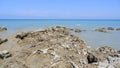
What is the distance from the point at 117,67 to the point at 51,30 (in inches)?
295

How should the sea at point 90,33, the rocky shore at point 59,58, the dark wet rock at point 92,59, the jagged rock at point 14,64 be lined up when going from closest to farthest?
1. the jagged rock at point 14,64
2. the rocky shore at point 59,58
3. the dark wet rock at point 92,59
4. the sea at point 90,33

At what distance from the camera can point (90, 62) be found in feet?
36.7

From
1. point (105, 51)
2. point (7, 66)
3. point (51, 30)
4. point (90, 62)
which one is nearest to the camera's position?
point (7, 66)

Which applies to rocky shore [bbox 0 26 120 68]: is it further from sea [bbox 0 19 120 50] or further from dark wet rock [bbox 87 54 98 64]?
sea [bbox 0 19 120 50]

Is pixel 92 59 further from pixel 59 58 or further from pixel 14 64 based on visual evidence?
pixel 14 64

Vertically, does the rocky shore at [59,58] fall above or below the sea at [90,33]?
above

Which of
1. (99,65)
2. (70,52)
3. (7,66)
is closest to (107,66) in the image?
(99,65)

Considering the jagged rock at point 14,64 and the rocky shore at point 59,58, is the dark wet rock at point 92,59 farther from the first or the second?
the jagged rock at point 14,64

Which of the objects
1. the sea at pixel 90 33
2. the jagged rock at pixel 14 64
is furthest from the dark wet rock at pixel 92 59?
the sea at pixel 90 33

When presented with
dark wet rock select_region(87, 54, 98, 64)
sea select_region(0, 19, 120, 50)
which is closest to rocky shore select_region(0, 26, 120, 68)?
dark wet rock select_region(87, 54, 98, 64)

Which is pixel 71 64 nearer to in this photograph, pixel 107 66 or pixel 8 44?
pixel 107 66

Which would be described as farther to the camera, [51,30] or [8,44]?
[51,30]

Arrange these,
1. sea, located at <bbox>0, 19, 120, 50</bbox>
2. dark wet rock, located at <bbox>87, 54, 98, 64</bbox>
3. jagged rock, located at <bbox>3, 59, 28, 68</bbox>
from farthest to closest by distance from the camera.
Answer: sea, located at <bbox>0, 19, 120, 50</bbox> → dark wet rock, located at <bbox>87, 54, 98, 64</bbox> → jagged rock, located at <bbox>3, 59, 28, 68</bbox>

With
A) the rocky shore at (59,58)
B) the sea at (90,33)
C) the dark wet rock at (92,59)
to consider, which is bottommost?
the sea at (90,33)
